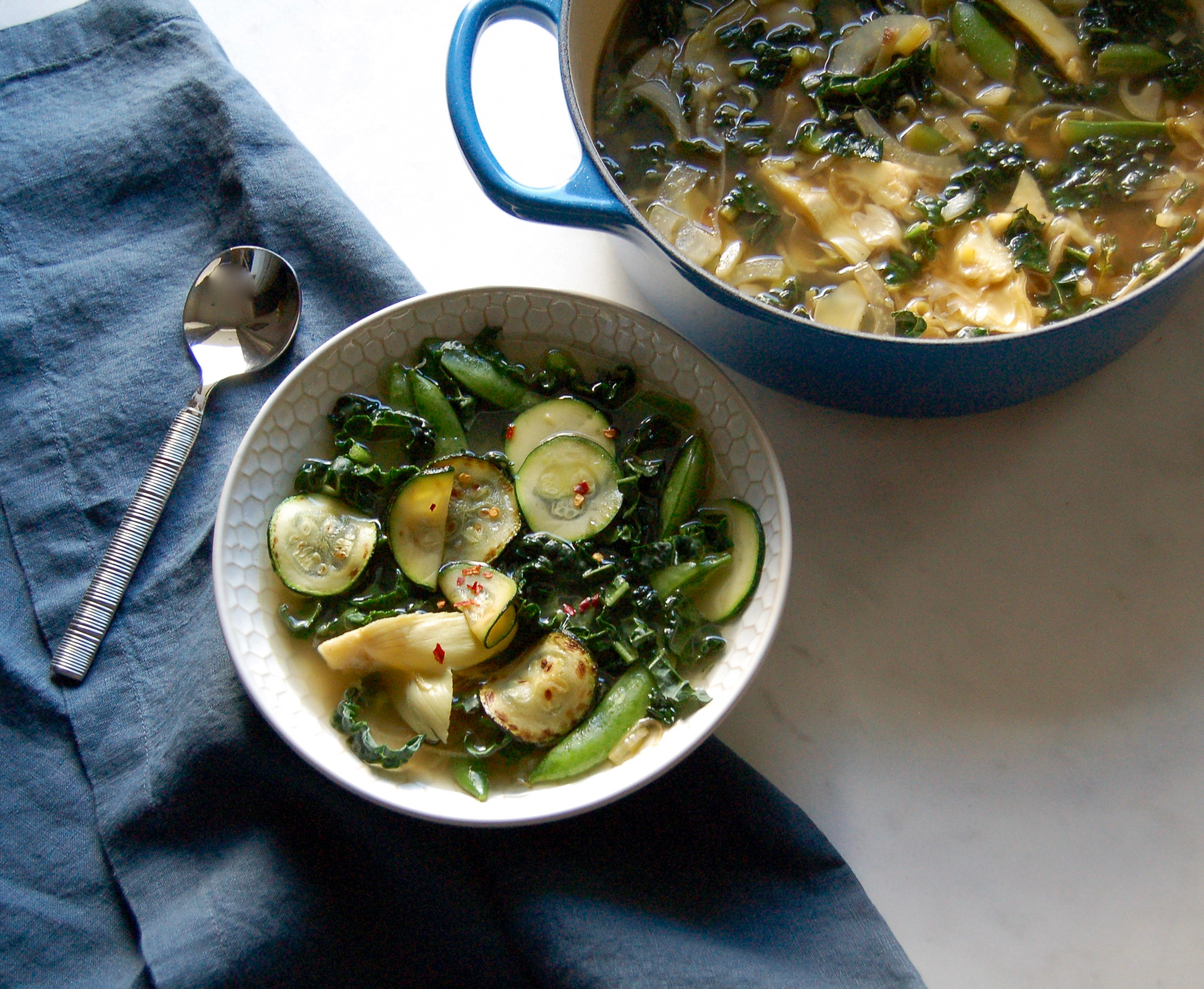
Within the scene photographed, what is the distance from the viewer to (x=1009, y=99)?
144cm

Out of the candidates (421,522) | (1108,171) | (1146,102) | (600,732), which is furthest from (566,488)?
(1146,102)

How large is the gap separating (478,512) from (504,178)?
410 millimetres

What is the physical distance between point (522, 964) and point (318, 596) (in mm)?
545

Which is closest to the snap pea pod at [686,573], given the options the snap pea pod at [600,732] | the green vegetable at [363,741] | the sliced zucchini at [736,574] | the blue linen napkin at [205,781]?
the sliced zucchini at [736,574]

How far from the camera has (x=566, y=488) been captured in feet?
4.31

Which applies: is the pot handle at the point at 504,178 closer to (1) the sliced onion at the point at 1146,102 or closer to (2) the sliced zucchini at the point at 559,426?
(2) the sliced zucchini at the point at 559,426

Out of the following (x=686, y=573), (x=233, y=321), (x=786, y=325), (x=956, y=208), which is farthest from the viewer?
(x=233, y=321)

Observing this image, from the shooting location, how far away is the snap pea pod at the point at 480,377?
4.45 feet

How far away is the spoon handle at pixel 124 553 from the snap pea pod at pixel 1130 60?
4.43ft

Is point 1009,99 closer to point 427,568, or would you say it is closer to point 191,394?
point 427,568

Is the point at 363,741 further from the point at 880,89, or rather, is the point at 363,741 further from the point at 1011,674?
the point at 880,89

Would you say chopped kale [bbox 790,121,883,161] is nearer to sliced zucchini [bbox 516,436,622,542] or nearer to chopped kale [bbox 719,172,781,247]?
chopped kale [bbox 719,172,781,247]

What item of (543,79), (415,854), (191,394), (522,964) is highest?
(543,79)

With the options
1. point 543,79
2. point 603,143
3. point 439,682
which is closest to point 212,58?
point 543,79
